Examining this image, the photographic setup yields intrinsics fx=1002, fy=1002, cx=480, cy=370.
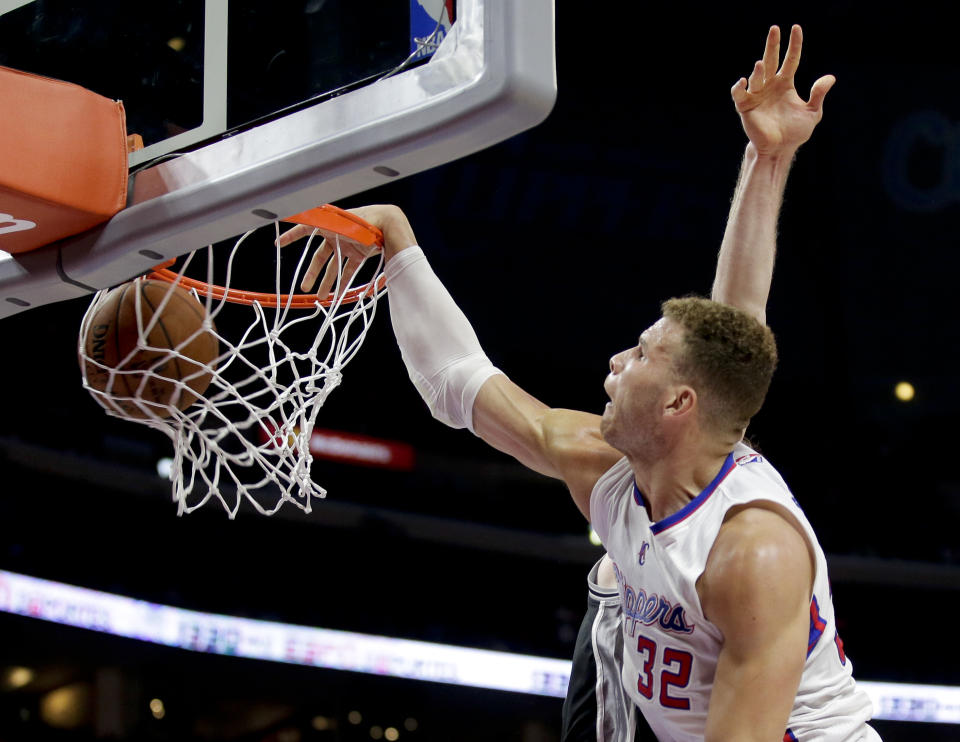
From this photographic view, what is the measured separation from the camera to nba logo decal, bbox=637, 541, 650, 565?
191 cm

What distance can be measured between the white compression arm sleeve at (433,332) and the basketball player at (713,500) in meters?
0.01

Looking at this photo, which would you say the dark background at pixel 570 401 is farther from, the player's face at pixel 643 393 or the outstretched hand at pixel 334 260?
the player's face at pixel 643 393

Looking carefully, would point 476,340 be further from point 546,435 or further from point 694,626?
point 694,626

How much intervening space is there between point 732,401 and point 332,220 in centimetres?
91

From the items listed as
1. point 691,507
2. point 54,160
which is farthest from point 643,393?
point 54,160

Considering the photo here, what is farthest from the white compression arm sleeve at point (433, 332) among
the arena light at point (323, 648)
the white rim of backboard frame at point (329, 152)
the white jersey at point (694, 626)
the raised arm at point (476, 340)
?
the arena light at point (323, 648)

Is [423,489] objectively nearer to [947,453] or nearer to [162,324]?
[947,453]

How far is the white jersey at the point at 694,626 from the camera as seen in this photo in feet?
5.95

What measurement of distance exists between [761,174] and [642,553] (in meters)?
0.93

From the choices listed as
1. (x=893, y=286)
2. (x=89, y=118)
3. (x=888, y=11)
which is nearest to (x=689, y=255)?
(x=893, y=286)

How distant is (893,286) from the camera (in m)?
6.80

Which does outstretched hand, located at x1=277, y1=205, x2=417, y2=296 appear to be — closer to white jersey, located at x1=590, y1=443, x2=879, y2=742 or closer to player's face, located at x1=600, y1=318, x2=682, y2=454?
player's face, located at x1=600, y1=318, x2=682, y2=454

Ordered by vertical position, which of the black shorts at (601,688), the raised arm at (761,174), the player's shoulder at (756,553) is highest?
the raised arm at (761,174)

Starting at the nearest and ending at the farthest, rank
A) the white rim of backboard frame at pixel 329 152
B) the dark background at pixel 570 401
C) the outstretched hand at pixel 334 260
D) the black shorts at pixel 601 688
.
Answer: the white rim of backboard frame at pixel 329 152 → the black shorts at pixel 601 688 → the outstretched hand at pixel 334 260 → the dark background at pixel 570 401
